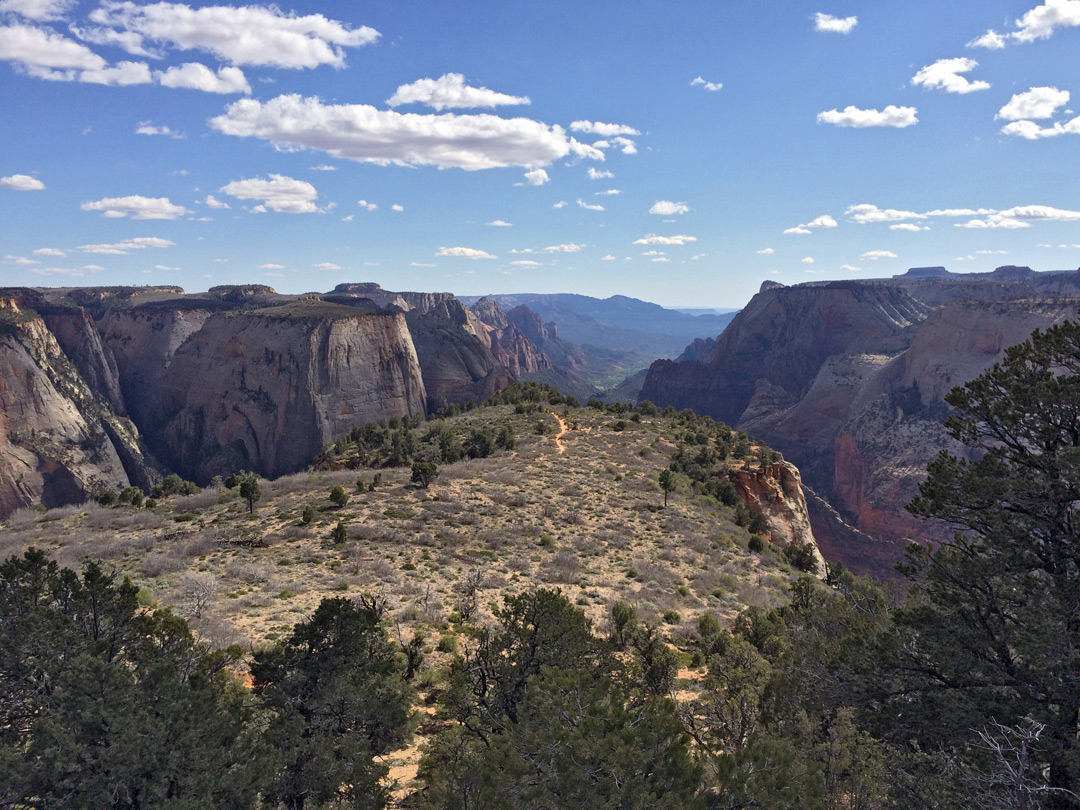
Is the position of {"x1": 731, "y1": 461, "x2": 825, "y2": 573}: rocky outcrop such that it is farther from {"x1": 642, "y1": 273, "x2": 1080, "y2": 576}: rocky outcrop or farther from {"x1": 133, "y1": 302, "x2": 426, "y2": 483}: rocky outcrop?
{"x1": 133, "y1": 302, "x2": 426, "y2": 483}: rocky outcrop

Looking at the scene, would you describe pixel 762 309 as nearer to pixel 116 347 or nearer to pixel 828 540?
pixel 828 540

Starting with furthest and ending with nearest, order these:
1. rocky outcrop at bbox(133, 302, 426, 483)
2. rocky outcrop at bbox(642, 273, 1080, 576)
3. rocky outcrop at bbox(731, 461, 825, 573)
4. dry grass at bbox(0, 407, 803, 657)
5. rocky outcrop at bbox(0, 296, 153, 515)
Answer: rocky outcrop at bbox(133, 302, 426, 483)
rocky outcrop at bbox(642, 273, 1080, 576)
rocky outcrop at bbox(0, 296, 153, 515)
rocky outcrop at bbox(731, 461, 825, 573)
dry grass at bbox(0, 407, 803, 657)

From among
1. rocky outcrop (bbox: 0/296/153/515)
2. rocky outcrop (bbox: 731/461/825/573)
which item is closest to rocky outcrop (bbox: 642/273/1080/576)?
rocky outcrop (bbox: 731/461/825/573)

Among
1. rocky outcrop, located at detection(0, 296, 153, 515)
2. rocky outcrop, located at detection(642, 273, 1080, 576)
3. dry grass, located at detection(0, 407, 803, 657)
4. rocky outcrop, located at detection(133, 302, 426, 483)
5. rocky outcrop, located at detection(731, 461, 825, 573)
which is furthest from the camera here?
rocky outcrop, located at detection(133, 302, 426, 483)

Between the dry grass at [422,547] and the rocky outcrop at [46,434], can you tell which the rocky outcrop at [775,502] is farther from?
the rocky outcrop at [46,434]

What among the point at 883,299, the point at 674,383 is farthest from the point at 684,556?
the point at 883,299

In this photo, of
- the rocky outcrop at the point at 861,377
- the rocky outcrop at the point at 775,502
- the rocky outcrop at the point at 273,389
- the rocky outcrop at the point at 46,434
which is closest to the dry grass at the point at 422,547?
the rocky outcrop at the point at 775,502

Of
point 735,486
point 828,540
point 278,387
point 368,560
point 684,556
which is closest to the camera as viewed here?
point 368,560
